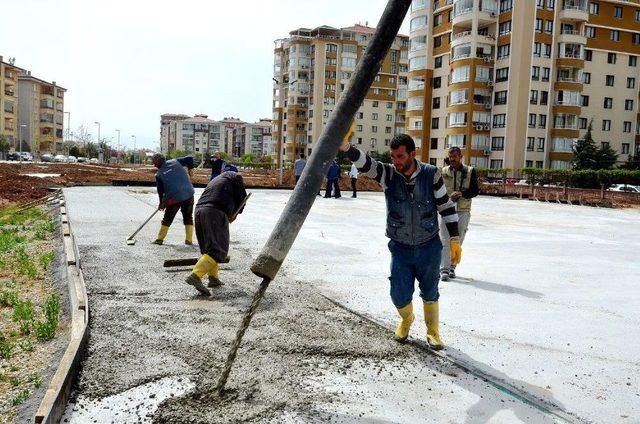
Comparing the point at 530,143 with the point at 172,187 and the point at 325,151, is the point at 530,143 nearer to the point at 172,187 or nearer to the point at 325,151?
the point at 172,187

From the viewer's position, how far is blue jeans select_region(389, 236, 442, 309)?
454 cm

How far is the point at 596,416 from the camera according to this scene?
11.2 ft

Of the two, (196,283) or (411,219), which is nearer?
(411,219)

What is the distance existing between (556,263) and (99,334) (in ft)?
23.8

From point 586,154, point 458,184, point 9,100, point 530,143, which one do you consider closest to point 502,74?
point 530,143

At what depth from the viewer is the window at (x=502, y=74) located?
52.6 meters

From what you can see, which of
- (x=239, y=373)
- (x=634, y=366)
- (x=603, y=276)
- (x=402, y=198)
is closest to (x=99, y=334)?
(x=239, y=373)

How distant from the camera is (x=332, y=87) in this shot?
3447 inches

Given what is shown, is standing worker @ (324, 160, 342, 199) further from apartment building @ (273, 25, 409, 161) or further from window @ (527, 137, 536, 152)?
apartment building @ (273, 25, 409, 161)

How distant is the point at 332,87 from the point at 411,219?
85.5 m

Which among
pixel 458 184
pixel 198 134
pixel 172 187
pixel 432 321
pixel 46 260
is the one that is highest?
pixel 198 134

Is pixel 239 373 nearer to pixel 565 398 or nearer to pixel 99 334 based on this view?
pixel 99 334

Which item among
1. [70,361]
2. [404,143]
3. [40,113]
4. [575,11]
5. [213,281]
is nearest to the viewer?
[70,361]

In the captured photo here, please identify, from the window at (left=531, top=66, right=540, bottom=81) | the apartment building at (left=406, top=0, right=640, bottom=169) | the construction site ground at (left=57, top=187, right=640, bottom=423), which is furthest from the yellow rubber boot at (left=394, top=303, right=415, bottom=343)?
the window at (left=531, top=66, right=540, bottom=81)
